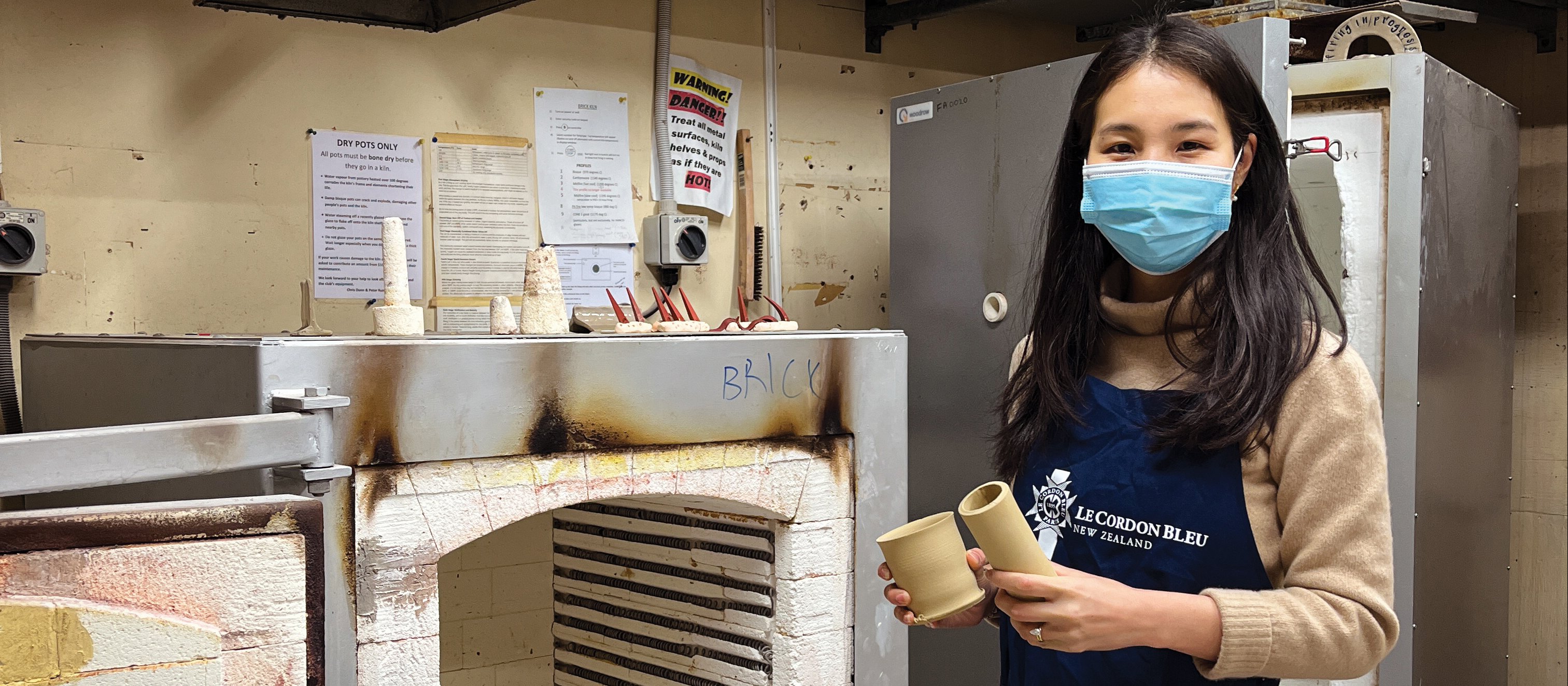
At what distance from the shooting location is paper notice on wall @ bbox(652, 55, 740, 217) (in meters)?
Result: 3.09

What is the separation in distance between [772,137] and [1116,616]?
2.41 metres

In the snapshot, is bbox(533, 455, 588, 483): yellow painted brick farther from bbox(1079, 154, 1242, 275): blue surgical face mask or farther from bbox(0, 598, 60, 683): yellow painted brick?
bbox(1079, 154, 1242, 275): blue surgical face mask

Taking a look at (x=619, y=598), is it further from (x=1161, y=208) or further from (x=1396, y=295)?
(x=1396, y=295)

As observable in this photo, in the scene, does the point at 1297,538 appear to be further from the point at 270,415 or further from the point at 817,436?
the point at 270,415

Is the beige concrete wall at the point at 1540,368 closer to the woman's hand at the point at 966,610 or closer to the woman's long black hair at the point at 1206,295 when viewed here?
the woman's long black hair at the point at 1206,295

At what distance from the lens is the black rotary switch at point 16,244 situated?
220 cm

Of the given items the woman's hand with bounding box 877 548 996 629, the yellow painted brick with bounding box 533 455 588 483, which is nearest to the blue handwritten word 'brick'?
the yellow painted brick with bounding box 533 455 588 483

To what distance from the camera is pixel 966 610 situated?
50.9 inches

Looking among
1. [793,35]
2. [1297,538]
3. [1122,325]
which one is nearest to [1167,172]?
[1122,325]

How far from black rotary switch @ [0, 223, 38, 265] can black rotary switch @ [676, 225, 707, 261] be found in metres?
1.43

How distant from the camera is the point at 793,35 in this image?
335 cm

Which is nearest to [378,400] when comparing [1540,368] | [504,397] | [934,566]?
[504,397]

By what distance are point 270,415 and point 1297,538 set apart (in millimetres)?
1181

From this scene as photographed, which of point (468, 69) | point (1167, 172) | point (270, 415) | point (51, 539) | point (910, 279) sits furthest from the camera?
point (910, 279)
